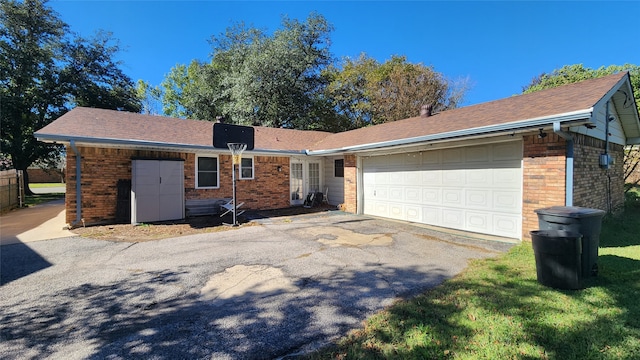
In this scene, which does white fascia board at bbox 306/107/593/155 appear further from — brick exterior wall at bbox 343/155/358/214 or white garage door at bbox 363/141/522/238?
brick exterior wall at bbox 343/155/358/214

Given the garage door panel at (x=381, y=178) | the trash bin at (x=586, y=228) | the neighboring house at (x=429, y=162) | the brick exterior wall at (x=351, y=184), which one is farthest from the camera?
the brick exterior wall at (x=351, y=184)

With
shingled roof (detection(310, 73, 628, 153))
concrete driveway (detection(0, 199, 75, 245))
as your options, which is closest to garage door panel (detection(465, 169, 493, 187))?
shingled roof (detection(310, 73, 628, 153))

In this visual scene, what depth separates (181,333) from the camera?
2.90 meters

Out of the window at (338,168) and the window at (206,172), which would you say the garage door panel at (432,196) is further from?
the window at (206,172)

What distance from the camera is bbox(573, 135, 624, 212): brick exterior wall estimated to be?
5840mm

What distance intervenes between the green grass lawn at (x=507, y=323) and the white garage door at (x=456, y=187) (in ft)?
8.18

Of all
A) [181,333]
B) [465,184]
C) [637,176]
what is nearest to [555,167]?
[465,184]

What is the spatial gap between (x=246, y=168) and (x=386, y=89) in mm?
15692

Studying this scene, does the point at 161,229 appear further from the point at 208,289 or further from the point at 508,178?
the point at 508,178

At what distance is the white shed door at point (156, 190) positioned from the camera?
877 centimetres

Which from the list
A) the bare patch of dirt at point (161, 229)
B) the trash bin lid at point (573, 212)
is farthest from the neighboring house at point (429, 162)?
the trash bin lid at point (573, 212)

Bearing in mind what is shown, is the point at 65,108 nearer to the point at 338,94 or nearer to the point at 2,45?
the point at 2,45

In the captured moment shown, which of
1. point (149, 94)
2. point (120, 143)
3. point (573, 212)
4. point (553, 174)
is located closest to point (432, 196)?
point (553, 174)

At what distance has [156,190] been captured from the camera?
361 inches
